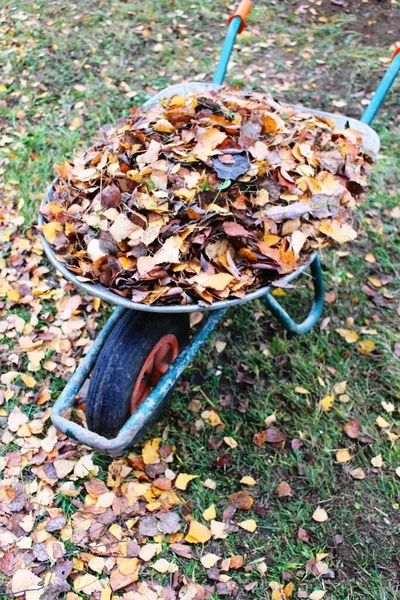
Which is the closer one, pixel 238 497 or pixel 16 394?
pixel 238 497

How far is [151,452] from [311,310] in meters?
1.00

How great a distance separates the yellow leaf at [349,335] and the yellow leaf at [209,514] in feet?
3.46

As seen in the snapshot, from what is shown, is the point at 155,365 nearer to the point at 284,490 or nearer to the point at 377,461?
the point at 284,490

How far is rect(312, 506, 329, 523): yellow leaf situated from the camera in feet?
6.84

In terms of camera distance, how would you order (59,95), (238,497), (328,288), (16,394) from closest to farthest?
(238,497) < (16,394) < (328,288) < (59,95)

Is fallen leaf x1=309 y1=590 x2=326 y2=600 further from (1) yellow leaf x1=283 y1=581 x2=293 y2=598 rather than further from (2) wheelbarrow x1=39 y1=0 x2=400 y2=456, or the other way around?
(2) wheelbarrow x1=39 y1=0 x2=400 y2=456

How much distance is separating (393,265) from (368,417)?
0.97 meters

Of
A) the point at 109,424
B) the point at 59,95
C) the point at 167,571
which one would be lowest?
the point at 167,571

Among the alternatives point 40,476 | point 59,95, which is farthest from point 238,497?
point 59,95

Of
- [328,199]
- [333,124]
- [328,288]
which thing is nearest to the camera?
[328,199]

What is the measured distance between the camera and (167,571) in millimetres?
1938

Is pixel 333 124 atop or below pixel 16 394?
atop

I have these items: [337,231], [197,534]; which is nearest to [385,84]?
[337,231]

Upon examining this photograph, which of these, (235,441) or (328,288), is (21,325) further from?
(328,288)
